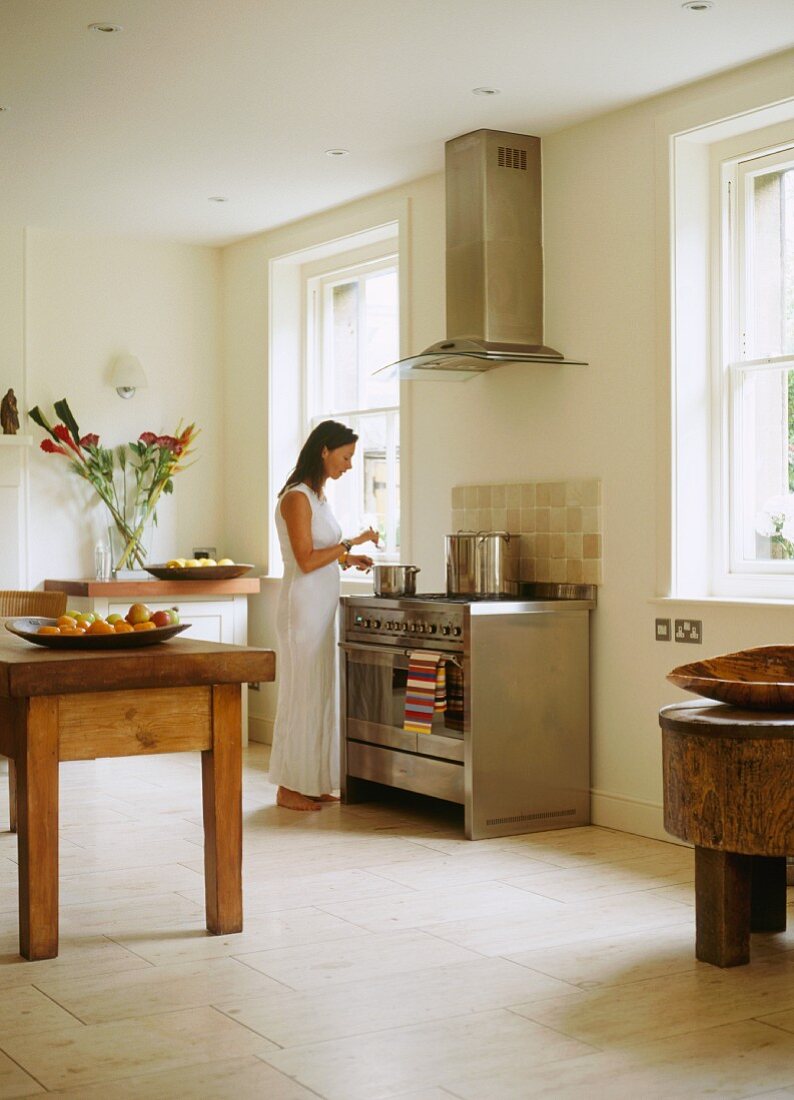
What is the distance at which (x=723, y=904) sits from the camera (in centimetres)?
329

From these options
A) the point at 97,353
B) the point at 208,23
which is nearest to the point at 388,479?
the point at 97,353

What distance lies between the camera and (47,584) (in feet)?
22.7

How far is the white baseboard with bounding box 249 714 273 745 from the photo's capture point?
7.12 metres

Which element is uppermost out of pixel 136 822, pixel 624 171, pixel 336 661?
pixel 624 171

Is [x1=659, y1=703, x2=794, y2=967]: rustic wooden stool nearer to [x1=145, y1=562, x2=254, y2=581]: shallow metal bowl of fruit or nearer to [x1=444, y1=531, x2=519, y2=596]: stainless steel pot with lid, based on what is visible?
[x1=444, y1=531, x2=519, y2=596]: stainless steel pot with lid

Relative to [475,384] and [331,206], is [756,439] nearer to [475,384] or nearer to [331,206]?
[475,384]

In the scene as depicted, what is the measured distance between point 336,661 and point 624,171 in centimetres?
225

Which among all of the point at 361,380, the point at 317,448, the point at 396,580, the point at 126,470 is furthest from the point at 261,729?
the point at 317,448

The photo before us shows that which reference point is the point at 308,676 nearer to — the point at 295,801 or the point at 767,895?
the point at 295,801

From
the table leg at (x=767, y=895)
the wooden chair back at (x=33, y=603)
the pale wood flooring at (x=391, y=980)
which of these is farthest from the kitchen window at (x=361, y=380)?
the table leg at (x=767, y=895)

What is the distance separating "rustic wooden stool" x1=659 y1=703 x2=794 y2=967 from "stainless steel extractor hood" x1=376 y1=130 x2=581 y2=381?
2142 mm

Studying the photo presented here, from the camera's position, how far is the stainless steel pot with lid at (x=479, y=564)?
16.8ft

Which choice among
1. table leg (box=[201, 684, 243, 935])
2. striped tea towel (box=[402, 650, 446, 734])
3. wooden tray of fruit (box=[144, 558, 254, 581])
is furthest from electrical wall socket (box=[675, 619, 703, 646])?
wooden tray of fruit (box=[144, 558, 254, 581])

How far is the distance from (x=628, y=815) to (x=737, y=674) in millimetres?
1415
